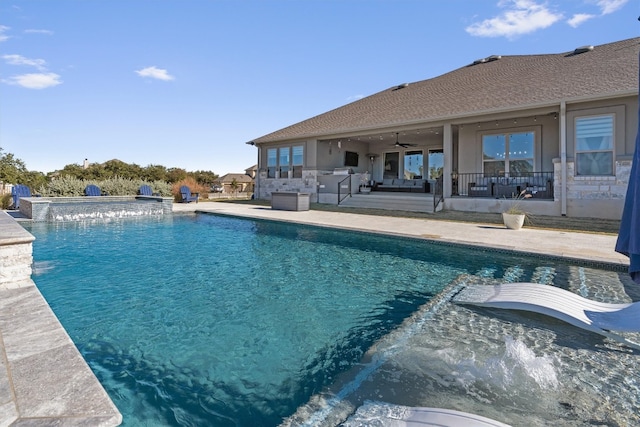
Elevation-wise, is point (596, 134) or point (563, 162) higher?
point (596, 134)

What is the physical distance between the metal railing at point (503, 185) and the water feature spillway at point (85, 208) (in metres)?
13.1

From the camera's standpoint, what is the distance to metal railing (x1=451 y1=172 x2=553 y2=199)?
12148 mm

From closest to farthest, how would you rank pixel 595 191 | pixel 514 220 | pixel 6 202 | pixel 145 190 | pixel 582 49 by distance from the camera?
pixel 514 220 → pixel 595 191 → pixel 582 49 → pixel 6 202 → pixel 145 190

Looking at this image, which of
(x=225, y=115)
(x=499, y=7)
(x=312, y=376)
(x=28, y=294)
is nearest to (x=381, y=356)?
(x=312, y=376)

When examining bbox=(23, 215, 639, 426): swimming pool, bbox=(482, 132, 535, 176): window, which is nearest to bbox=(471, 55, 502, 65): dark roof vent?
bbox=(482, 132, 535, 176): window

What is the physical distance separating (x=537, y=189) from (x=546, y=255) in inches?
273

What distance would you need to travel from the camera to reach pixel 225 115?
840 inches

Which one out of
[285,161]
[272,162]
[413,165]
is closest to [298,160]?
[285,161]

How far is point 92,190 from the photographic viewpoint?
17031mm

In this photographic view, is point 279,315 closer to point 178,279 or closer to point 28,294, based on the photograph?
point 178,279

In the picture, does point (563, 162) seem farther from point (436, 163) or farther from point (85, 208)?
point (85, 208)

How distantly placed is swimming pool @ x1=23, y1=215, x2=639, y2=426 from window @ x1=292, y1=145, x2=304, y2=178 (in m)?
11.8

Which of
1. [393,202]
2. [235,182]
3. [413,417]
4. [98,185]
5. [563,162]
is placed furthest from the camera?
[235,182]

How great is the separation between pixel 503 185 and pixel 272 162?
12.7m
